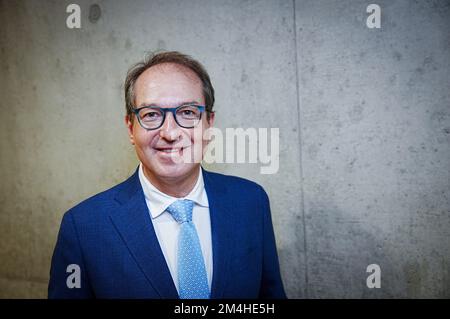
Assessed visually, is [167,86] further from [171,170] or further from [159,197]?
[159,197]

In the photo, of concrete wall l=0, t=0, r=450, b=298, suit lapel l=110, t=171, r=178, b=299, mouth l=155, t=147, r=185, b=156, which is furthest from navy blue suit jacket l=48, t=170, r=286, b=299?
concrete wall l=0, t=0, r=450, b=298

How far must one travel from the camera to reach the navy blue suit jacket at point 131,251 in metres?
1.29

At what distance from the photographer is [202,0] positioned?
191 centimetres

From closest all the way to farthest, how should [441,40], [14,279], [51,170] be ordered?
[441,40], [51,170], [14,279]

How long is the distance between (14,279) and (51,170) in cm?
105

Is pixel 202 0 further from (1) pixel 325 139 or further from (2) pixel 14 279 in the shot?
(2) pixel 14 279

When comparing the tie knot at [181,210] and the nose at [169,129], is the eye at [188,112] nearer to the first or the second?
the nose at [169,129]

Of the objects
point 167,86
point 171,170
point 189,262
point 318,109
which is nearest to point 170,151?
point 171,170

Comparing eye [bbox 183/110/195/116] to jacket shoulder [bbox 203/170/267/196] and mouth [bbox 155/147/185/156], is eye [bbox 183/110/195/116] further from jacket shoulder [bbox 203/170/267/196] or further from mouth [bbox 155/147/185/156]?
jacket shoulder [bbox 203/170/267/196]

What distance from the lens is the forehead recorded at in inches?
52.6

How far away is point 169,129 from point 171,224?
0.44m

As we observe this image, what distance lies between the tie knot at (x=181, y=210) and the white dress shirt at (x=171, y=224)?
0.8 inches

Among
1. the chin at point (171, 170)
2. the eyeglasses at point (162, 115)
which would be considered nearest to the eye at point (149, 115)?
the eyeglasses at point (162, 115)
